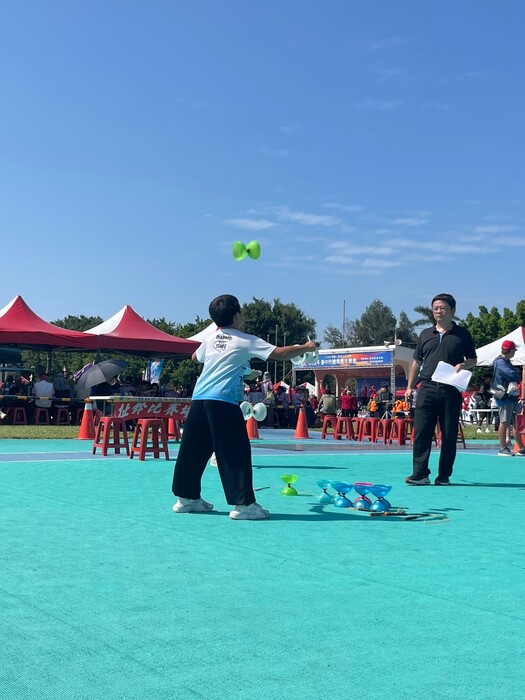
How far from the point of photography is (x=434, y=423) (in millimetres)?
9672

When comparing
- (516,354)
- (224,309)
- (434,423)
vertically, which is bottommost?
(434,423)

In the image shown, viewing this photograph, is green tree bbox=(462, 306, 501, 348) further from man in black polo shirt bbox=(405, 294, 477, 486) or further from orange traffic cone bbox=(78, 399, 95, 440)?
man in black polo shirt bbox=(405, 294, 477, 486)

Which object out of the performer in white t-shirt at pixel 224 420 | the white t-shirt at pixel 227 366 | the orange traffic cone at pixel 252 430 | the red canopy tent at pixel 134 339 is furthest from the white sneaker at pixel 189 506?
the red canopy tent at pixel 134 339

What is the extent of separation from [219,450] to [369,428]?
13742 millimetres

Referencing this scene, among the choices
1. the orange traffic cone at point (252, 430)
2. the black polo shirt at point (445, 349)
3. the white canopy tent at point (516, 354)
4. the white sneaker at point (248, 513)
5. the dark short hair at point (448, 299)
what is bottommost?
the white sneaker at point (248, 513)

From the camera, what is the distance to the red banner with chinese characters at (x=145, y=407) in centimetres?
1325

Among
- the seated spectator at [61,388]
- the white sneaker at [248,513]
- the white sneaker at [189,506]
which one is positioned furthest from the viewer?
the seated spectator at [61,388]

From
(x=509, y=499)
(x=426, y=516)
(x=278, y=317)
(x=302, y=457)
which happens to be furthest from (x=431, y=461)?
(x=278, y=317)

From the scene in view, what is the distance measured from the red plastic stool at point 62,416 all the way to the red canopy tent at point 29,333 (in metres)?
1.93

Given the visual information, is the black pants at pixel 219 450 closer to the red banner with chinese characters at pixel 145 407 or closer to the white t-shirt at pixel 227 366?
the white t-shirt at pixel 227 366

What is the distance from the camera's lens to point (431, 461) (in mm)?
13141

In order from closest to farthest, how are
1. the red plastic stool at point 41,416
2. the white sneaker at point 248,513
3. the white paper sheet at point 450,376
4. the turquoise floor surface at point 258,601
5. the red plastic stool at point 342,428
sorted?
the turquoise floor surface at point 258,601
the white sneaker at point 248,513
the white paper sheet at point 450,376
the red plastic stool at point 342,428
the red plastic stool at point 41,416

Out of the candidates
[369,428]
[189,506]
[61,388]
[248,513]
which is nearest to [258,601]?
[248,513]

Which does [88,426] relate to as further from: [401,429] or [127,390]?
[127,390]
